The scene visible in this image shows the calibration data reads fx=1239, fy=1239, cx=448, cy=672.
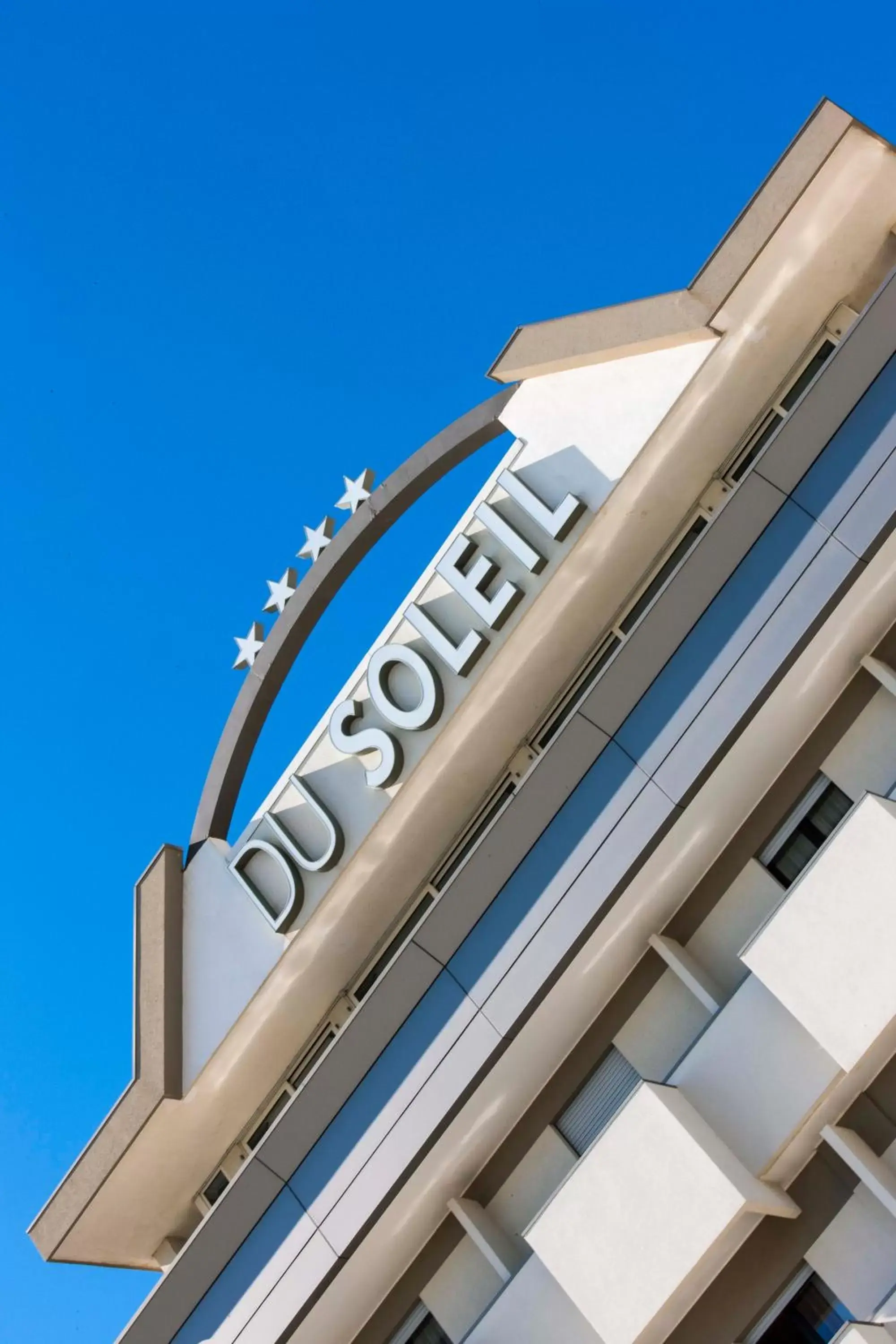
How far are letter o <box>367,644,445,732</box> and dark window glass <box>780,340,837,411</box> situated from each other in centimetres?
542

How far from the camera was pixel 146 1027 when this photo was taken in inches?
607

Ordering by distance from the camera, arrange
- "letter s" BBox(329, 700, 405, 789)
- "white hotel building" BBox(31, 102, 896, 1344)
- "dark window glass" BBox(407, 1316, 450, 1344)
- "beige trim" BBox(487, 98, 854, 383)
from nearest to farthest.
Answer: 1. "white hotel building" BBox(31, 102, 896, 1344)
2. "dark window glass" BBox(407, 1316, 450, 1344)
3. "beige trim" BBox(487, 98, 854, 383)
4. "letter s" BBox(329, 700, 405, 789)

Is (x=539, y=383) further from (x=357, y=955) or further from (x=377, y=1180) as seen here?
(x=377, y=1180)

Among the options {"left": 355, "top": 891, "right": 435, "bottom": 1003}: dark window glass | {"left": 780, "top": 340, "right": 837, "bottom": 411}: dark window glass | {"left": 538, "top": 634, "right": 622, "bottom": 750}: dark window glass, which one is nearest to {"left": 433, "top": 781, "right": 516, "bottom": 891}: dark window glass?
{"left": 355, "top": 891, "right": 435, "bottom": 1003}: dark window glass

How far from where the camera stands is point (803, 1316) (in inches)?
426

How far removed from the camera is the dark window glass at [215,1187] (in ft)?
51.8

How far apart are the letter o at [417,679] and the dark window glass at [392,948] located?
85.5 inches

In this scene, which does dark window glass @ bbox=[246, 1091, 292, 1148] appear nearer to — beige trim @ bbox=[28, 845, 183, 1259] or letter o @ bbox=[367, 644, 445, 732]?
beige trim @ bbox=[28, 845, 183, 1259]

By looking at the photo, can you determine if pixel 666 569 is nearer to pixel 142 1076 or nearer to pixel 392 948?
pixel 392 948

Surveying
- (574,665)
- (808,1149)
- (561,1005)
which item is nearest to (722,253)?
(574,665)

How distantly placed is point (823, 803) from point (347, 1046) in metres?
5.36

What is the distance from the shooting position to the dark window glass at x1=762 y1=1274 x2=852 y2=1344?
1062 centimetres

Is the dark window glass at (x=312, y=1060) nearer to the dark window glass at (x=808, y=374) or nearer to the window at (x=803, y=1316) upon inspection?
the window at (x=803, y=1316)

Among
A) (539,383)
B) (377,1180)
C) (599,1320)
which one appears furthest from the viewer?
(539,383)
